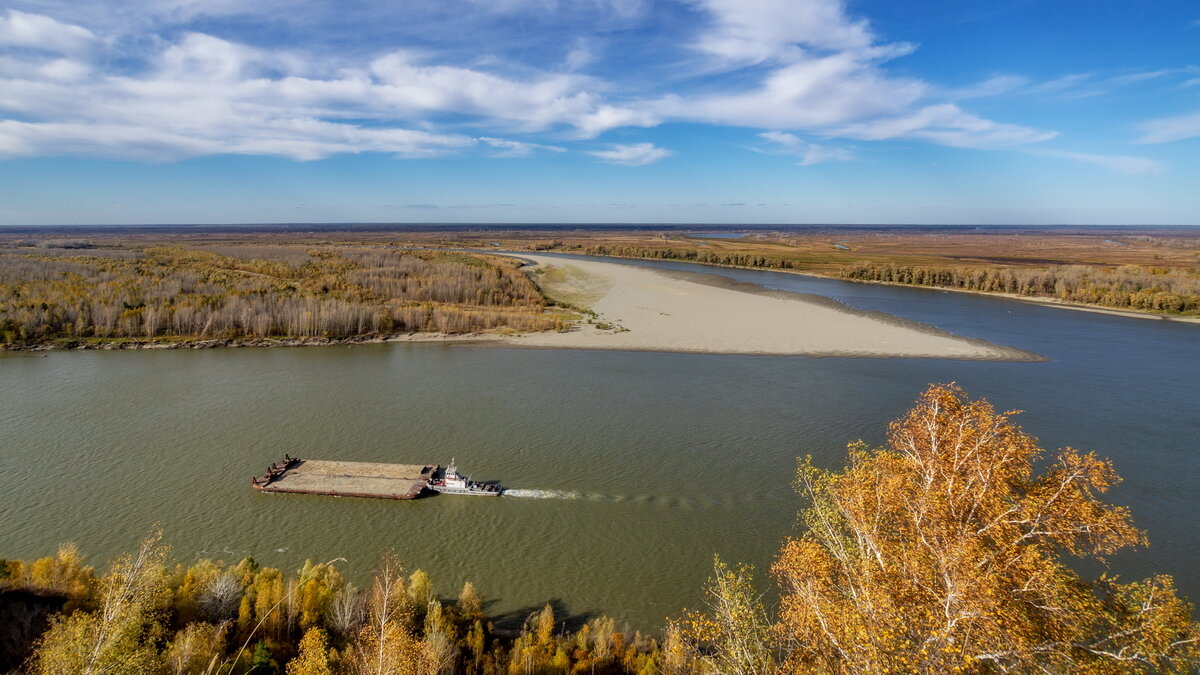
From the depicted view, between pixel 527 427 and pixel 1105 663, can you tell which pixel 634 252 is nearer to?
pixel 527 427

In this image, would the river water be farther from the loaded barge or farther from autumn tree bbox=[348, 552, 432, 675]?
autumn tree bbox=[348, 552, 432, 675]

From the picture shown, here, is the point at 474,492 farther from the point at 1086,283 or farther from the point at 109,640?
the point at 1086,283

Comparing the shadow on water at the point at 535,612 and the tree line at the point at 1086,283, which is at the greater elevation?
the tree line at the point at 1086,283

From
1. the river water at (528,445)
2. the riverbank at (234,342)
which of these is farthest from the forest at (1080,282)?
the riverbank at (234,342)

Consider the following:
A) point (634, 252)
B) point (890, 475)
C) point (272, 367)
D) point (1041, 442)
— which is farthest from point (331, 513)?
point (634, 252)

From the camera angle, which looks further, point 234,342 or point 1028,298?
point 1028,298

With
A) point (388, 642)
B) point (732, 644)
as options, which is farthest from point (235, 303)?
point (732, 644)

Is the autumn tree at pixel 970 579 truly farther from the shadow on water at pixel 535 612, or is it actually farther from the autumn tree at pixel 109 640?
the autumn tree at pixel 109 640
